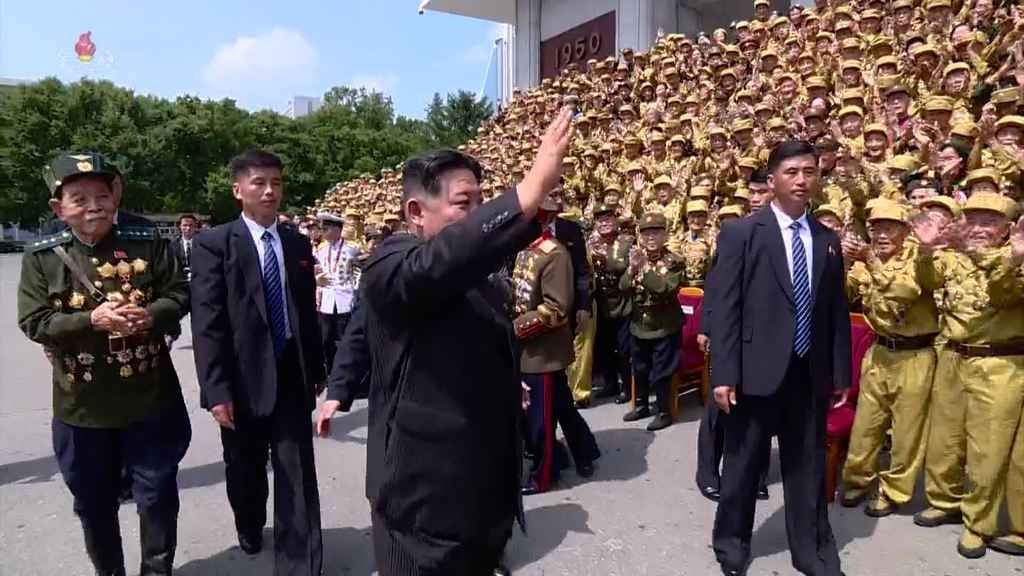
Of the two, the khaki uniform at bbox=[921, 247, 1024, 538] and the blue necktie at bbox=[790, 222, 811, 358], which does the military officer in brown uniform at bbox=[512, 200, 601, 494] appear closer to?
the blue necktie at bbox=[790, 222, 811, 358]

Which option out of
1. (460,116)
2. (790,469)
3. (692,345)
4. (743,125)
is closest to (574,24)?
(460,116)

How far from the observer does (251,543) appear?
3758 millimetres

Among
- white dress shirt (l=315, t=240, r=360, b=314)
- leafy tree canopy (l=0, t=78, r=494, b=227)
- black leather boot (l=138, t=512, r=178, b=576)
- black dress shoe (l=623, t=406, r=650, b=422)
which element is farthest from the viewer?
leafy tree canopy (l=0, t=78, r=494, b=227)

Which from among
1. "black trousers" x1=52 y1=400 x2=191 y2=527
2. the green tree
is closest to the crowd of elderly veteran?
"black trousers" x1=52 y1=400 x2=191 y2=527

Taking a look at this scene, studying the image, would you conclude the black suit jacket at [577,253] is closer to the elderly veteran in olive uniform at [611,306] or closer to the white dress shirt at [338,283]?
the elderly veteran in olive uniform at [611,306]

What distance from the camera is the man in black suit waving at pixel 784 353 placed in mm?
3264

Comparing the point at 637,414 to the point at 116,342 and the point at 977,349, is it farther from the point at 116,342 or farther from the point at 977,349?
the point at 116,342

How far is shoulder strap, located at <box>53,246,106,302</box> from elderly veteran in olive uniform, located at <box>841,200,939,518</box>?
→ 13.4 feet

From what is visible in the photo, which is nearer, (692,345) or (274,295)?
(274,295)

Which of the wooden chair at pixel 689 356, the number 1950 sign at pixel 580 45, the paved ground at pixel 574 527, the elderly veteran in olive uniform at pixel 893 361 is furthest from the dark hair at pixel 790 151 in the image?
the number 1950 sign at pixel 580 45

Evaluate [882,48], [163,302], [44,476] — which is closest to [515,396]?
[163,302]

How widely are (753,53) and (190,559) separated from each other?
11384 millimetres

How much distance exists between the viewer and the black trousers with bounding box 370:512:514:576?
1902mm

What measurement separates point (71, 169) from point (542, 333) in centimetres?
266
